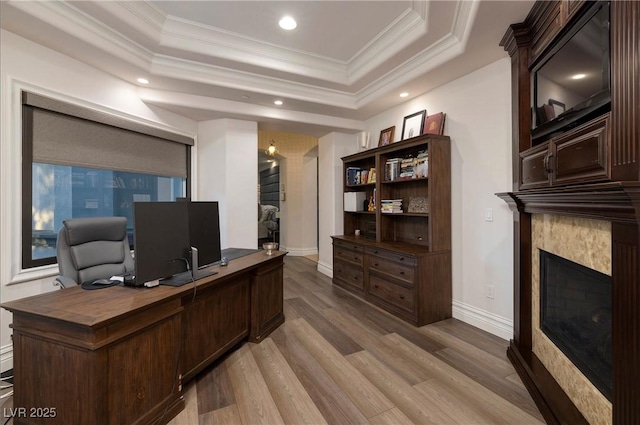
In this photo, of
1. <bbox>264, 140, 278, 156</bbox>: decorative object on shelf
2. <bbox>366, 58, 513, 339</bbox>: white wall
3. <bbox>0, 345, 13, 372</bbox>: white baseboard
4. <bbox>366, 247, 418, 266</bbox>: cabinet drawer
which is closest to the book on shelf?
<bbox>366, 247, 418, 266</bbox>: cabinet drawer

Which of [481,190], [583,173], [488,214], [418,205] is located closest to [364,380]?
[583,173]

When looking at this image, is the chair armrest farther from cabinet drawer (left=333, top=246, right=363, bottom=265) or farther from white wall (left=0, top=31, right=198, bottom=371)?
cabinet drawer (left=333, top=246, right=363, bottom=265)

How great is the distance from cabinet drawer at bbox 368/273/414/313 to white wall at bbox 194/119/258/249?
1844 millimetres

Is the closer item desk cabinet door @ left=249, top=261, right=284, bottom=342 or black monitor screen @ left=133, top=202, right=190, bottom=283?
black monitor screen @ left=133, top=202, right=190, bottom=283

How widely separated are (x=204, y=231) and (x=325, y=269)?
3.25 m

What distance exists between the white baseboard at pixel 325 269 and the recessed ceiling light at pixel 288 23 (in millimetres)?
3526

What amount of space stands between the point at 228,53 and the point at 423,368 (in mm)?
3442

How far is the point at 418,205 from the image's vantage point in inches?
141

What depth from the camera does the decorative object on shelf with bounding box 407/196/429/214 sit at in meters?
3.52

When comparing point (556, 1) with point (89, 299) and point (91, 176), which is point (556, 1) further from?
point (91, 176)

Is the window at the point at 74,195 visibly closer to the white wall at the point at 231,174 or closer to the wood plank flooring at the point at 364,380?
the white wall at the point at 231,174

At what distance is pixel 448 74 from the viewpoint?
3.01 m

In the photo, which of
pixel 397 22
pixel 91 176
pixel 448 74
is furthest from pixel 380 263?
pixel 91 176

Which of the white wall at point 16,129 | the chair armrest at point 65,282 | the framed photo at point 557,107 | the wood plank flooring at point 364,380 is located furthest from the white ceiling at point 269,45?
the wood plank flooring at point 364,380
